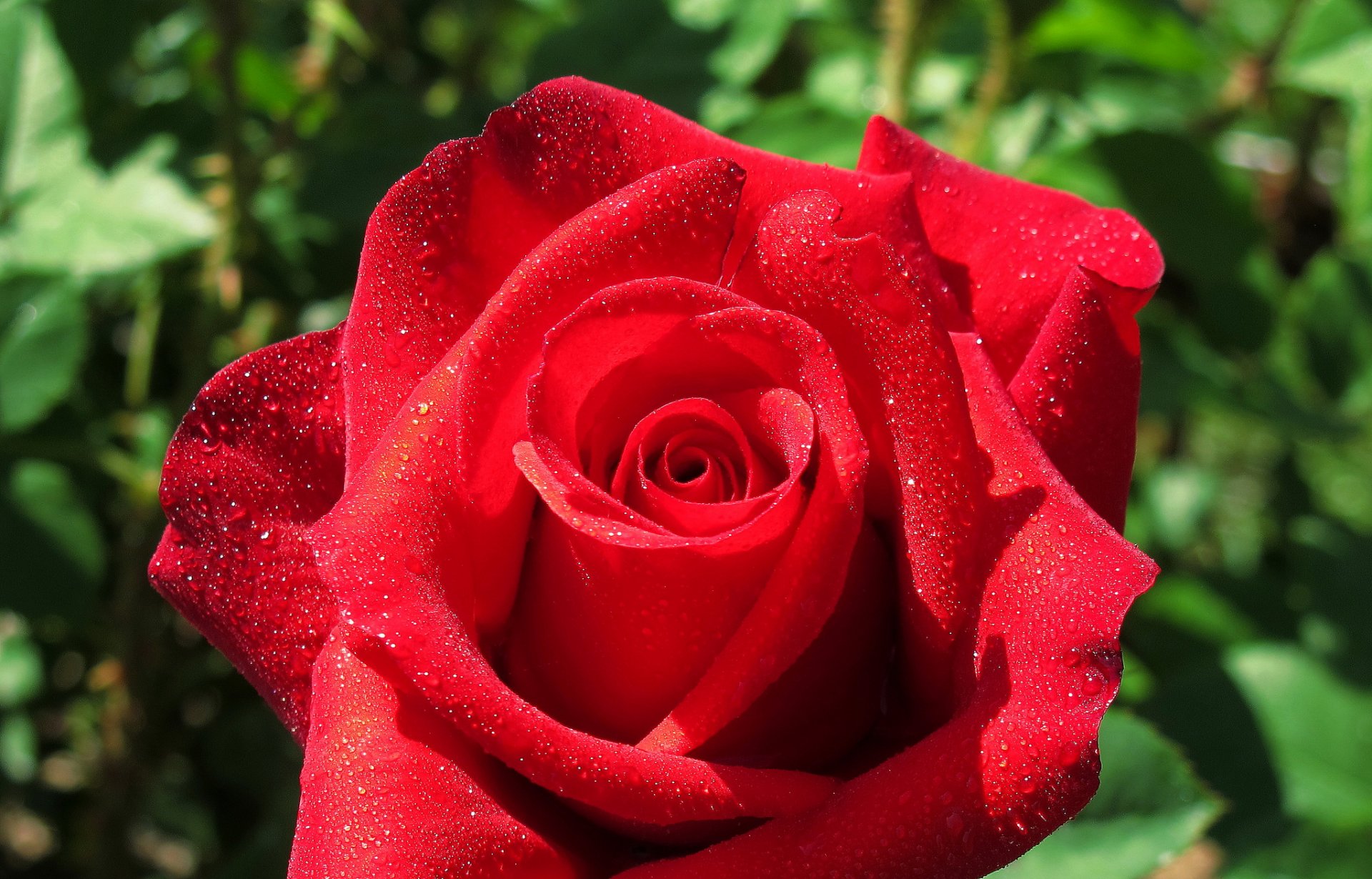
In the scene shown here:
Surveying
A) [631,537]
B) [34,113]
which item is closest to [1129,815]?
[631,537]

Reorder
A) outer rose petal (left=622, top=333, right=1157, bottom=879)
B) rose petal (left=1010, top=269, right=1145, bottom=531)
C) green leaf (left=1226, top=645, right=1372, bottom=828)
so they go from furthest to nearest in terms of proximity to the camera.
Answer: green leaf (left=1226, top=645, right=1372, bottom=828) → rose petal (left=1010, top=269, right=1145, bottom=531) → outer rose petal (left=622, top=333, right=1157, bottom=879)

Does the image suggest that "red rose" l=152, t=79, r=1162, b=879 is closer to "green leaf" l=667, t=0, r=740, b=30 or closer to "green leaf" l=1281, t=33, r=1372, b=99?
"green leaf" l=667, t=0, r=740, b=30

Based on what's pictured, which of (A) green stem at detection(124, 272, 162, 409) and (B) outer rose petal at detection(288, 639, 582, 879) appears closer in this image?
(B) outer rose petal at detection(288, 639, 582, 879)

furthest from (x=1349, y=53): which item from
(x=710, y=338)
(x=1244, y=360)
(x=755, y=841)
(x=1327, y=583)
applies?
(x=755, y=841)

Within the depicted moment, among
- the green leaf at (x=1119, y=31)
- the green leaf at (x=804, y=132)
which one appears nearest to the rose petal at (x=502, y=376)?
the green leaf at (x=804, y=132)

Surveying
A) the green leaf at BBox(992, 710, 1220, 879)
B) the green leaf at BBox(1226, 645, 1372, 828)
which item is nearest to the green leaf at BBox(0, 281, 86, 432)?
the green leaf at BBox(992, 710, 1220, 879)

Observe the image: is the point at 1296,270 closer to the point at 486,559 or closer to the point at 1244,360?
the point at 1244,360

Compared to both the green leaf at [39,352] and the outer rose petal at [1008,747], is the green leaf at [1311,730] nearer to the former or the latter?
the outer rose petal at [1008,747]

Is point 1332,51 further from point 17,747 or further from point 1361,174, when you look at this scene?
point 17,747
